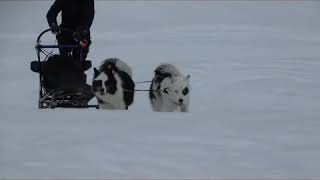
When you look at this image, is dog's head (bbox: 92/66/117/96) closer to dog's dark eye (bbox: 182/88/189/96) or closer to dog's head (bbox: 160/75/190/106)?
dog's head (bbox: 160/75/190/106)

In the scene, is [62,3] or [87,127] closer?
[87,127]

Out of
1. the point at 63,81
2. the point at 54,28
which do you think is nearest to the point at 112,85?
the point at 63,81

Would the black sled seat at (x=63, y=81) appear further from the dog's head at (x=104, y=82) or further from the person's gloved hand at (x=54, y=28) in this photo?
the person's gloved hand at (x=54, y=28)

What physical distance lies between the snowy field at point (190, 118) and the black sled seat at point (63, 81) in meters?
0.15

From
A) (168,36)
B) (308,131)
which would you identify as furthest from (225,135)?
(168,36)

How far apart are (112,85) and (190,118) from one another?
68 cm

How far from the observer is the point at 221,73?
26.8ft

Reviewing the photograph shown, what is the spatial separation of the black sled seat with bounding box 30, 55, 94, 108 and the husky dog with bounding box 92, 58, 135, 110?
95mm

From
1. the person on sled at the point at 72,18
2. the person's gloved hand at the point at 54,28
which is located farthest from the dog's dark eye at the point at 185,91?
the person's gloved hand at the point at 54,28

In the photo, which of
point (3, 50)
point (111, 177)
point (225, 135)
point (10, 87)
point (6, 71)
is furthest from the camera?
point (3, 50)

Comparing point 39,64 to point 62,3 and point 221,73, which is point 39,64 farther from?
point 221,73

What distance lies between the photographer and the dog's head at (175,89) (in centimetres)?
585

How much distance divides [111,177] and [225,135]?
1279mm

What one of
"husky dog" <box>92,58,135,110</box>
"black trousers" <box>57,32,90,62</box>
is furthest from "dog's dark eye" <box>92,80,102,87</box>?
"black trousers" <box>57,32,90,62</box>
